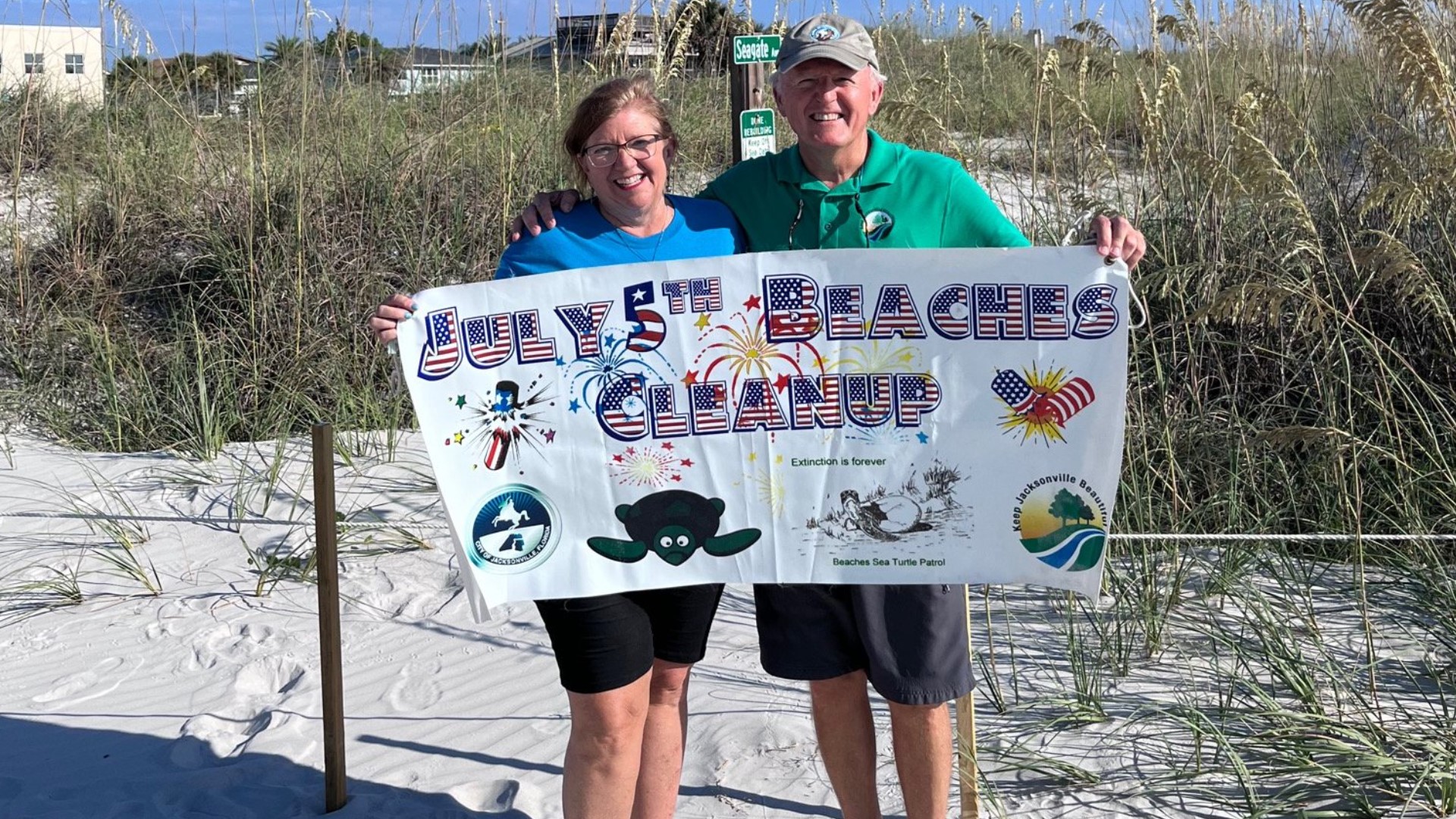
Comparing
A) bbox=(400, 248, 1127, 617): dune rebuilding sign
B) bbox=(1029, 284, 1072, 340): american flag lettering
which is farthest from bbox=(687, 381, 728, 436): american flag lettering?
bbox=(1029, 284, 1072, 340): american flag lettering

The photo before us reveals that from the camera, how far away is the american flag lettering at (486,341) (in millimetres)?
2709

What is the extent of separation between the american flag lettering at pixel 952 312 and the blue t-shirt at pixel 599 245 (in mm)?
467

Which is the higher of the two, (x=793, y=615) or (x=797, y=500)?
(x=797, y=500)

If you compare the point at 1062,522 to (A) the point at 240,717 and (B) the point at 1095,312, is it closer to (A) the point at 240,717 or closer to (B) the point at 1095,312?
(B) the point at 1095,312

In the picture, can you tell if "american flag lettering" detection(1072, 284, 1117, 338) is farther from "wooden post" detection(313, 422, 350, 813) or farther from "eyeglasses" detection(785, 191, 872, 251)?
"wooden post" detection(313, 422, 350, 813)

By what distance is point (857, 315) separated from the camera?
2648 millimetres

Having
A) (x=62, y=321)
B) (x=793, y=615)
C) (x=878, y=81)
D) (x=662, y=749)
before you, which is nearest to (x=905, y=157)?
(x=878, y=81)

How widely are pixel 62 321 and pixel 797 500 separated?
5951 millimetres

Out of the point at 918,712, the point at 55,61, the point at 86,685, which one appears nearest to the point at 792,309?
the point at 918,712

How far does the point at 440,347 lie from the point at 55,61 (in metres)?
8.33

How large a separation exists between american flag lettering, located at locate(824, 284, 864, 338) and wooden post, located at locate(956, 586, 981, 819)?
0.63 metres

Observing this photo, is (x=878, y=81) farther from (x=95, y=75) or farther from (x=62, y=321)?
(x=95, y=75)

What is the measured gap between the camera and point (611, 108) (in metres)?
2.63

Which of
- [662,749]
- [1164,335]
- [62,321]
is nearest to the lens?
[662,749]
